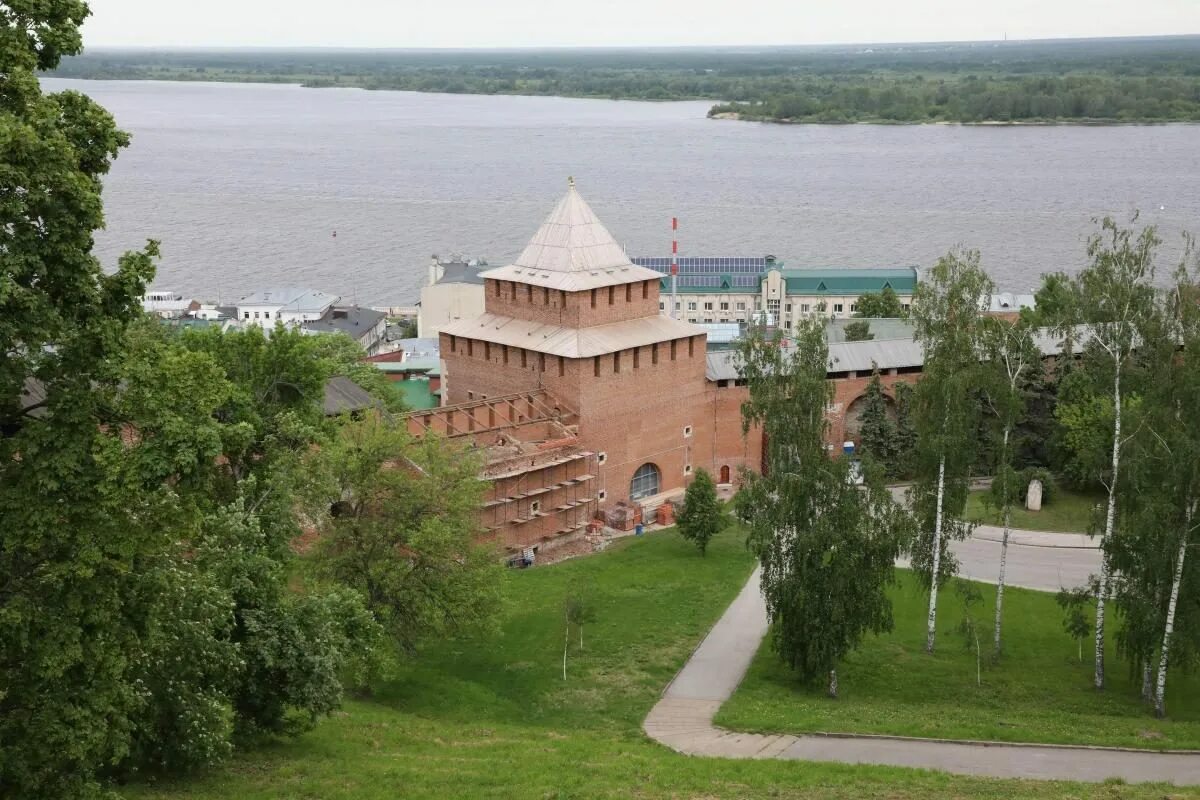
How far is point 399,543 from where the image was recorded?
21.1 m

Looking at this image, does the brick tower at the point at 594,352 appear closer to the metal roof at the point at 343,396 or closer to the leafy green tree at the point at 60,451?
the metal roof at the point at 343,396

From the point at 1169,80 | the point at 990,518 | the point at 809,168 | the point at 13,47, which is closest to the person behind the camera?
the point at 13,47

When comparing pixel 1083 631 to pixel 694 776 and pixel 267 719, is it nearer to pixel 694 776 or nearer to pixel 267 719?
pixel 694 776

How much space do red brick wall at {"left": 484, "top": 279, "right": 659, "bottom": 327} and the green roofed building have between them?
2973 centimetres

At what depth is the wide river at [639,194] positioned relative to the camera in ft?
269

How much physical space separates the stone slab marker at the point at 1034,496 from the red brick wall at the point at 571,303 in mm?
9180

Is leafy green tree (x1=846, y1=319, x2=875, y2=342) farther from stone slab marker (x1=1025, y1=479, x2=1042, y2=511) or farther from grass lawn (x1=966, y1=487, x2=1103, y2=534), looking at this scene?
stone slab marker (x1=1025, y1=479, x2=1042, y2=511)

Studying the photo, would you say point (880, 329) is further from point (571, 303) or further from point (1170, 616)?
point (1170, 616)

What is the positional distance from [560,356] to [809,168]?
9690 centimetres

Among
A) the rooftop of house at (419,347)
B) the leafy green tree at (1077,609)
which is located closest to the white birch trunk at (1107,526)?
the leafy green tree at (1077,609)

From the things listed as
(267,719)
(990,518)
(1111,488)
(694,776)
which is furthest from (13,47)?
(990,518)

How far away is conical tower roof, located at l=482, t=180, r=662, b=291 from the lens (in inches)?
1223

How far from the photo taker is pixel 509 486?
28.5 meters

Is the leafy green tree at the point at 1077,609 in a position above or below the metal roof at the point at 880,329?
below
